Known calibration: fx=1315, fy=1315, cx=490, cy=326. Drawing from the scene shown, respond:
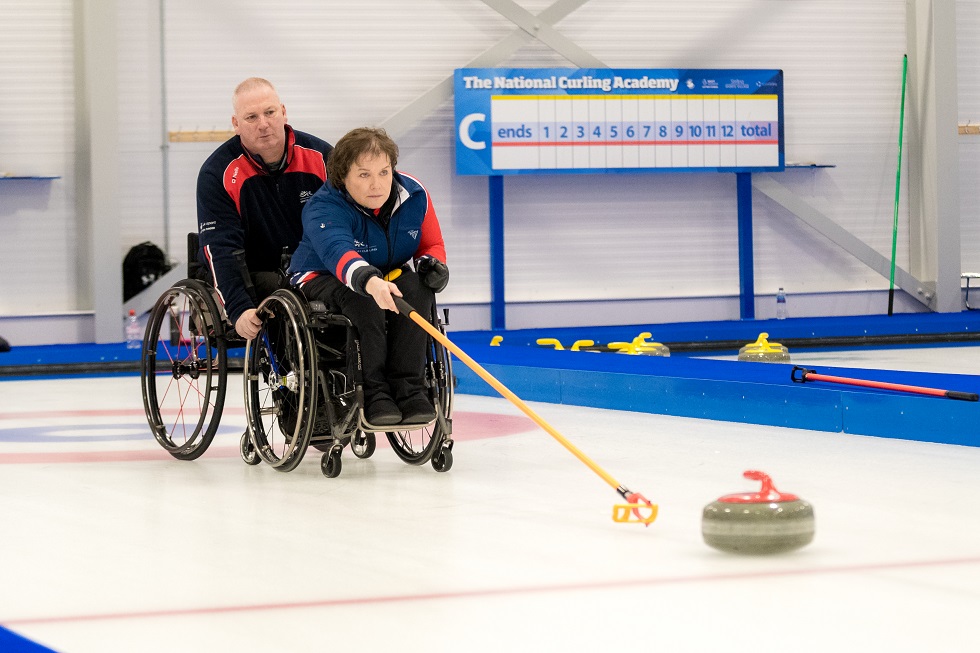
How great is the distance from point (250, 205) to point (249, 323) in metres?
0.43

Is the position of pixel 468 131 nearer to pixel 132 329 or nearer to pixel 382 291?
pixel 132 329

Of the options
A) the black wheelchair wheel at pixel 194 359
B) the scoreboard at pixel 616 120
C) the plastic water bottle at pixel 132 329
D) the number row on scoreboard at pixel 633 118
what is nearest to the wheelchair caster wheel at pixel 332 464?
the black wheelchair wheel at pixel 194 359

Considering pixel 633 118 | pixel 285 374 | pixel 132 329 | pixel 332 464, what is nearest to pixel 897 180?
pixel 633 118

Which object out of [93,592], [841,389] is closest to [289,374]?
[93,592]

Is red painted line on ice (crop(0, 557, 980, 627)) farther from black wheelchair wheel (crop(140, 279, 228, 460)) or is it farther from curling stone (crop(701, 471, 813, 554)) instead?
black wheelchair wheel (crop(140, 279, 228, 460))

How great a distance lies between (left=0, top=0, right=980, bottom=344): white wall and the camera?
846cm

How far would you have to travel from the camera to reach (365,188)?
324cm

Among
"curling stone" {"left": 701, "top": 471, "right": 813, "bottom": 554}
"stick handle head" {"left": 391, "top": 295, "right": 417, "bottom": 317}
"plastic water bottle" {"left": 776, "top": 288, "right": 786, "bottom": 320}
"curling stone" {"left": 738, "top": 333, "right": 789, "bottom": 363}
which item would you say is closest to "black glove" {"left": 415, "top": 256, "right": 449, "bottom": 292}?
"stick handle head" {"left": 391, "top": 295, "right": 417, "bottom": 317}

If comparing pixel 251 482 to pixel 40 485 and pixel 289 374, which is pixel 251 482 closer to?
pixel 289 374

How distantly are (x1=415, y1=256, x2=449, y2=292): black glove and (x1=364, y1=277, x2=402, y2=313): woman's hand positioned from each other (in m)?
0.14

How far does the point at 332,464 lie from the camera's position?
10.7 feet

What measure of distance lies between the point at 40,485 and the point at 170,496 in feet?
1.37

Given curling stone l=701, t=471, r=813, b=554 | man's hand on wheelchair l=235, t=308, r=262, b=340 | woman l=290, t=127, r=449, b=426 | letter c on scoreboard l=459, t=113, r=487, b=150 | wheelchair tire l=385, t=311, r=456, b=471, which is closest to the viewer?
curling stone l=701, t=471, r=813, b=554

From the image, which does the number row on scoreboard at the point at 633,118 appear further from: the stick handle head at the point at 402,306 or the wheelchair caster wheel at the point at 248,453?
the stick handle head at the point at 402,306
